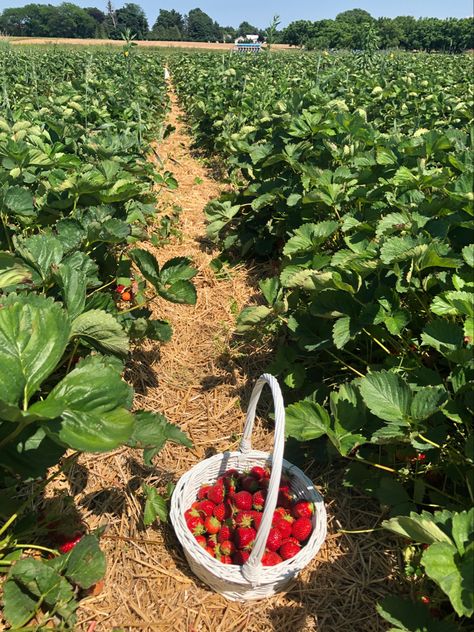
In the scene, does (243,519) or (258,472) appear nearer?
(243,519)

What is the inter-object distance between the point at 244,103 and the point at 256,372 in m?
4.57

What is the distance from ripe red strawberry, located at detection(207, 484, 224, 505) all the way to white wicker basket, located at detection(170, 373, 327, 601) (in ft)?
0.28

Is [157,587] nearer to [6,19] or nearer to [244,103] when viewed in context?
[244,103]

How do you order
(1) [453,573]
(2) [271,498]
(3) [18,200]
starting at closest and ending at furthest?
(1) [453,573] < (2) [271,498] < (3) [18,200]

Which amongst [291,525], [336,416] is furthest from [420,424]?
[291,525]

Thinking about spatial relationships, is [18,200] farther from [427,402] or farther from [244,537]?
[427,402]

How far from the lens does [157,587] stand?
1.92 m

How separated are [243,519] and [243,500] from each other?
8cm

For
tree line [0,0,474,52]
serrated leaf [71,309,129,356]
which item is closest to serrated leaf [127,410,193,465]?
serrated leaf [71,309,129,356]

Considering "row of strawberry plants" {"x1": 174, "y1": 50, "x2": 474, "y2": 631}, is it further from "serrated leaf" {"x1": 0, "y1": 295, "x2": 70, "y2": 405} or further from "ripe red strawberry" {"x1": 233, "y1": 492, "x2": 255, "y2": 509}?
"serrated leaf" {"x1": 0, "y1": 295, "x2": 70, "y2": 405}

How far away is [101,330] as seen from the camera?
170 cm

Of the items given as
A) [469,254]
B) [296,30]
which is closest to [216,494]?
[469,254]

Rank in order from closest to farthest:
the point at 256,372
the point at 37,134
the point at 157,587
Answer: the point at 157,587
the point at 256,372
the point at 37,134

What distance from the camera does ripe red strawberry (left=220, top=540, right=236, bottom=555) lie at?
1896 millimetres
